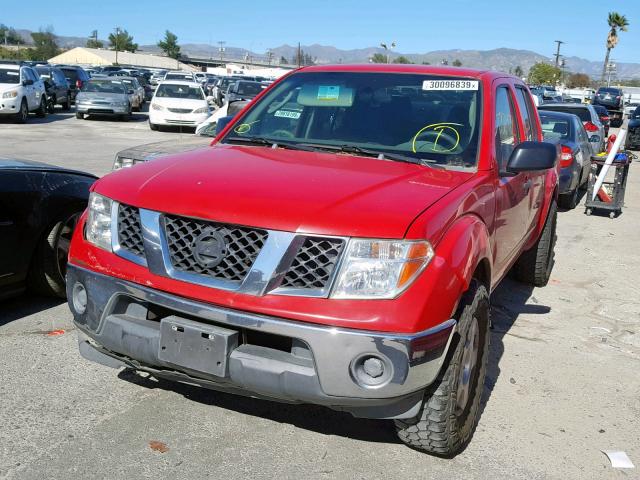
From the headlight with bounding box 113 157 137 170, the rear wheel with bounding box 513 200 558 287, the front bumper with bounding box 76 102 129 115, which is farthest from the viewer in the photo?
the front bumper with bounding box 76 102 129 115

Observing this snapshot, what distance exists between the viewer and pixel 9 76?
21.9 meters

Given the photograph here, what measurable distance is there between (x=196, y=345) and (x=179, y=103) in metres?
20.3

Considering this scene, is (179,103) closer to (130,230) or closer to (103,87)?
(103,87)

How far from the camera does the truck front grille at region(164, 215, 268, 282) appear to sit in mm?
2955

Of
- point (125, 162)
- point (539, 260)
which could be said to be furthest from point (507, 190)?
point (125, 162)

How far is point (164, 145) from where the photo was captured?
26.3 ft

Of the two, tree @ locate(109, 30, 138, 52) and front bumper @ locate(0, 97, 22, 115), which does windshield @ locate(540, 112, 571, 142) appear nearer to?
front bumper @ locate(0, 97, 22, 115)

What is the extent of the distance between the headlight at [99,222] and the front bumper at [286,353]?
0.79 feet

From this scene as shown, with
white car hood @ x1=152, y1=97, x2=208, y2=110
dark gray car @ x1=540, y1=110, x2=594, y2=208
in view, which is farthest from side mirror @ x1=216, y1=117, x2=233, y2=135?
white car hood @ x1=152, y1=97, x2=208, y2=110

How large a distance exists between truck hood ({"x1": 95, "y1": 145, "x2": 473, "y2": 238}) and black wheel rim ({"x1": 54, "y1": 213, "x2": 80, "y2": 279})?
1.76 metres

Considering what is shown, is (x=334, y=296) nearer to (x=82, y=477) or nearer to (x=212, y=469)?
(x=212, y=469)

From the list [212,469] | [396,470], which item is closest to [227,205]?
[212,469]

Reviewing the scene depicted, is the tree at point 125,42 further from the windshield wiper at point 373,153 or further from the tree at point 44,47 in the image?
the windshield wiper at point 373,153

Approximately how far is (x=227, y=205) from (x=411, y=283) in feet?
2.75
